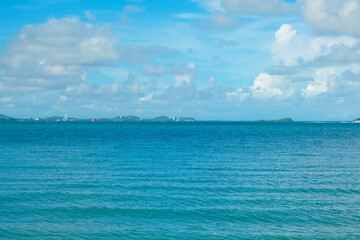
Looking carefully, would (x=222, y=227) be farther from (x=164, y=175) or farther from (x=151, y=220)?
(x=164, y=175)

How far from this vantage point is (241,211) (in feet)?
83.9

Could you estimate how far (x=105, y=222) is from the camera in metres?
23.5

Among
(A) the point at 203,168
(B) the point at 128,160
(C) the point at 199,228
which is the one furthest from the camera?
(B) the point at 128,160

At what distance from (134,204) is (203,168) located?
62.9 feet

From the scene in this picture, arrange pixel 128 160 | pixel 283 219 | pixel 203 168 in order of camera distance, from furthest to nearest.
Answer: pixel 128 160 < pixel 203 168 < pixel 283 219

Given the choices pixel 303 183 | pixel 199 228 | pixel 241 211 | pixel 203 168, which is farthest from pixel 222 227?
→ pixel 203 168

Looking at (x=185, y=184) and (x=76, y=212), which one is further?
(x=185, y=184)

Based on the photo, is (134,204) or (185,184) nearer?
(134,204)

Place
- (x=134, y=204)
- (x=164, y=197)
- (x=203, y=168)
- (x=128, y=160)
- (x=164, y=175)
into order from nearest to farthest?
(x=134, y=204) → (x=164, y=197) → (x=164, y=175) → (x=203, y=168) → (x=128, y=160)

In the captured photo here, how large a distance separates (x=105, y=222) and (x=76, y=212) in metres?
3.05

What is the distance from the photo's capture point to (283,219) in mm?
24281

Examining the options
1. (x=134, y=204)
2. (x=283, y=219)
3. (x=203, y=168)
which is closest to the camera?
(x=283, y=219)

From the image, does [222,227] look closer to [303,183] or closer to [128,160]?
[303,183]

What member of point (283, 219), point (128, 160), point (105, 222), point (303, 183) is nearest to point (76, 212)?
point (105, 222)
